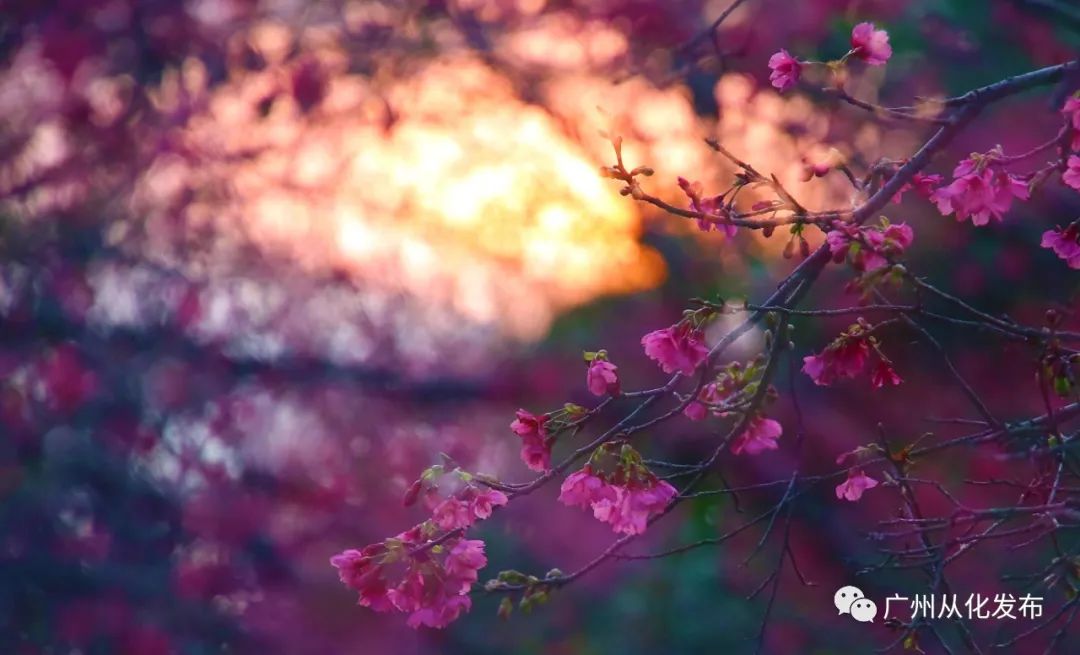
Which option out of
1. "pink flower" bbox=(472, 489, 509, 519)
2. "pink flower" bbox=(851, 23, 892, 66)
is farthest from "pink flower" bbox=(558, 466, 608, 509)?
"pink flower" bbox=(851, 23, 892, 66)

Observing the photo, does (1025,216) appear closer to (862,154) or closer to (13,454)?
(862,154)

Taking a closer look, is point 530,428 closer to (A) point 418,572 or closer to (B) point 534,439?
(B) point 534,439

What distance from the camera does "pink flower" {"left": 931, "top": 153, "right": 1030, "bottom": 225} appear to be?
2113 mm

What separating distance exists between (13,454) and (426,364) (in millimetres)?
2412

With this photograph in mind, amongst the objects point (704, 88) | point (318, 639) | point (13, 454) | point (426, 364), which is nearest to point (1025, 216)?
point (704, 88)

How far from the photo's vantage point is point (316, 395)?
6.77 m

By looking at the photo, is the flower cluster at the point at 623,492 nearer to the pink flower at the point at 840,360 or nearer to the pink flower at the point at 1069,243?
the pink flower at the point at 840,360

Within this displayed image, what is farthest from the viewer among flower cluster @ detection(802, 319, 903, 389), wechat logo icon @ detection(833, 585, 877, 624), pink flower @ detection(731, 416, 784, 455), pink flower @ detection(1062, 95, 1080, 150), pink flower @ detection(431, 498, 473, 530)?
wechat logo icon @ detection(833, 585, 877, 624)

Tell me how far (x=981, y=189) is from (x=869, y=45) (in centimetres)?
33

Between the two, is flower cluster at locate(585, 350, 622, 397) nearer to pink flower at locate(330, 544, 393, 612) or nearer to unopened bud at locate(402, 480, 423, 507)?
unopened bud at locate(402, 480, 423, 507)

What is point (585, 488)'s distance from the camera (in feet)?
6.75

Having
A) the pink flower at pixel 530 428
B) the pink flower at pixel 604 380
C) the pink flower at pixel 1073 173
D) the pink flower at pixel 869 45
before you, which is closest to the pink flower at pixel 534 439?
the pink flower at pixel 530 428

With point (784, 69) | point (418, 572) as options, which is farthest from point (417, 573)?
point (784, 69)

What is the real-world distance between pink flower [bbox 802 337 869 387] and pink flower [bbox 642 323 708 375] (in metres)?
0.27
